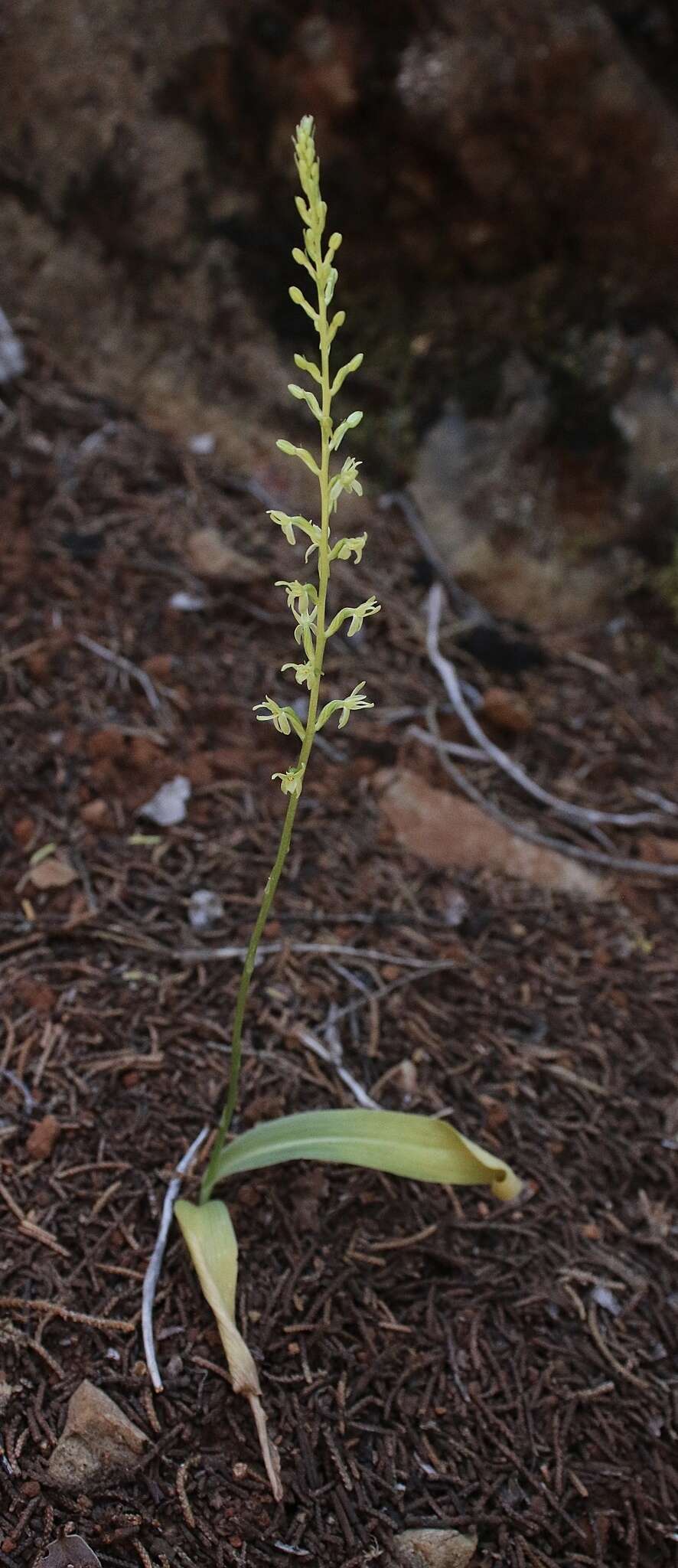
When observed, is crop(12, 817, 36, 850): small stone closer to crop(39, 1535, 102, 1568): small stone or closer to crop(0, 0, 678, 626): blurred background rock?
crop(39, 1535, 102, 1568): small stone

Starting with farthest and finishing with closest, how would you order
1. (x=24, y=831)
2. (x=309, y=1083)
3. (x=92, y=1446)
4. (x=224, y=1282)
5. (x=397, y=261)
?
1. (x=397, y=261)
2. (x=24, y=831)
3. (x=309, y=1083)
4. (x=224, y=1282)
5. (x=92, y=1446)

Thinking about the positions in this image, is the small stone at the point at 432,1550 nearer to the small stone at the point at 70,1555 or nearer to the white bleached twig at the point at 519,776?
the small stone at the point at 70,1555

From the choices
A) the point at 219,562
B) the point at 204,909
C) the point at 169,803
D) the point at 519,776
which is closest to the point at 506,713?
the point at 519,776

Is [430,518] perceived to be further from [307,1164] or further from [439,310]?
[307,1164]

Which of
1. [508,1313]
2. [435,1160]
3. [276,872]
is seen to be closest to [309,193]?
[276,872]

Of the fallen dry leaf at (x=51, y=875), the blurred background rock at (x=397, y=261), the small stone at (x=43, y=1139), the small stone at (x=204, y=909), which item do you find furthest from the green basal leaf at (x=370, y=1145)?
the blurred background rock at (x=397, y=261)

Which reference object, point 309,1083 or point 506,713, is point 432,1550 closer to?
point 309,1083
